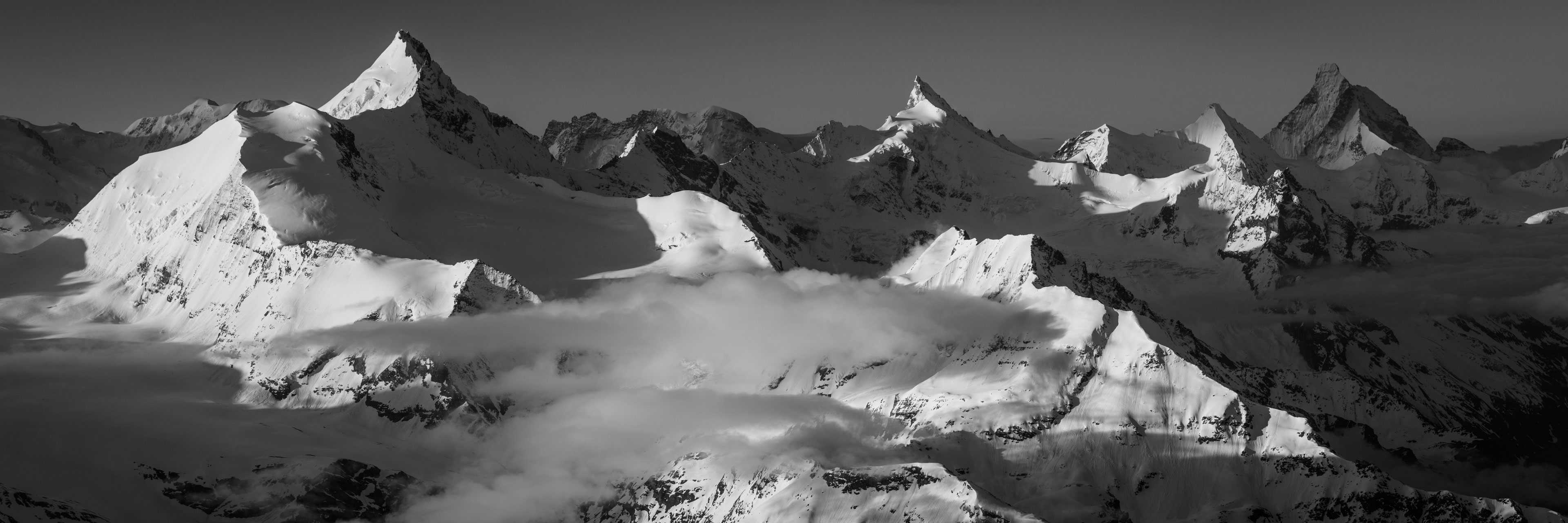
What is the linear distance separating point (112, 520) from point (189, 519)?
9.69 m

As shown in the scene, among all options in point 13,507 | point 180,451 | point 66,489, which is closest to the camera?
point 13,507

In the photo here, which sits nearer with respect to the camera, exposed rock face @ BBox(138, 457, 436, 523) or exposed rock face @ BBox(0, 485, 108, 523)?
exposed rock face @ BBox(0, 485, 108, 523)

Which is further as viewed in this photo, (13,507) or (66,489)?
(66,489)

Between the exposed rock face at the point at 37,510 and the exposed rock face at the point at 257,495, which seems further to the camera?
the exposed rock face at the point at 257,495

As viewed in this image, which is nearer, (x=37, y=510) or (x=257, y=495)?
(x=37, y=510)

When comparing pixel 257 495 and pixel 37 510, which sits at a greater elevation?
pixel 37 510

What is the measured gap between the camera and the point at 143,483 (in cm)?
19050

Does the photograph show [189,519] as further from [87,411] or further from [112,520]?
[87,411]

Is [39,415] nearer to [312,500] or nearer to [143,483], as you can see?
[143,483]

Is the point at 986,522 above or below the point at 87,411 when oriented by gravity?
below

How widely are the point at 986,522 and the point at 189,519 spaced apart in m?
97.6

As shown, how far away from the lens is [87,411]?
199750 mm

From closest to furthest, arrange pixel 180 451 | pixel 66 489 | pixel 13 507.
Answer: pixel 13 507 → pixel 66 489 → pixel 180 451

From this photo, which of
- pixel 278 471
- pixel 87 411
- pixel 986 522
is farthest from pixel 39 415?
pixel 986 522
